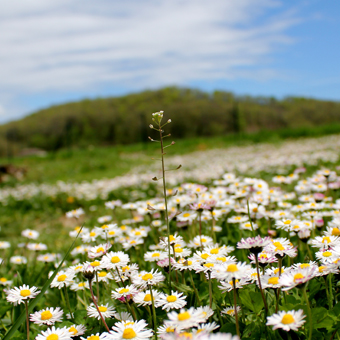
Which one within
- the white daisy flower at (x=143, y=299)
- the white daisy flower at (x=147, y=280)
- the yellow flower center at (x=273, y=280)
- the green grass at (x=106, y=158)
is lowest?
the green grass at (x=106, y=158)

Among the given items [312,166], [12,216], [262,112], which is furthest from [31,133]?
[312,166]

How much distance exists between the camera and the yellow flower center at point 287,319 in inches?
33.2

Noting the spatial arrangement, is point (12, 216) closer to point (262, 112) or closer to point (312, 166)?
point (312, 166)

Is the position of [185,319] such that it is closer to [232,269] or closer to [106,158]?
[232,269]

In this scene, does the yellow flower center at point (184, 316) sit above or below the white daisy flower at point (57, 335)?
above

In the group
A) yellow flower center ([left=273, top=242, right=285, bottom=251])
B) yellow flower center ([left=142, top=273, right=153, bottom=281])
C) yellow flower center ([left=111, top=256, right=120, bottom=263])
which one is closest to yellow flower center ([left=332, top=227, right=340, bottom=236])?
yellow flower center ([left=273, top=242, right=285, bottom=251])

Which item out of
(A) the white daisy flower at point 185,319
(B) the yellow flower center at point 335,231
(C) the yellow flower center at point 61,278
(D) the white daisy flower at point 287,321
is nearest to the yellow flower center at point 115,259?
(C) the yellow flower center at point 61,278

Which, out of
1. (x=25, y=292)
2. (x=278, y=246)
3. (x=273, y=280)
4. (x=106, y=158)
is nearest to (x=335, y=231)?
(x=278, y=246)

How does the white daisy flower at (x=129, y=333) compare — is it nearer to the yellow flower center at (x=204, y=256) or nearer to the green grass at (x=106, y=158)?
the yellow flower center at (x=204, y=256)

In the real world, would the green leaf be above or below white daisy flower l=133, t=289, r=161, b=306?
below

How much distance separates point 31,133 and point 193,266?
27.1 meters

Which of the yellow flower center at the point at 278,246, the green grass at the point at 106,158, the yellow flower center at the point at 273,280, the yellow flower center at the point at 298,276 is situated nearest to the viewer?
the yellow flower center at the point at 298,276

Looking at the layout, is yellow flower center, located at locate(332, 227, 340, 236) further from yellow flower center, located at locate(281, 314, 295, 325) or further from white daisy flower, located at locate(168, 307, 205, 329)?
white daisy flower, located at locate(168, 307, 205, 329)

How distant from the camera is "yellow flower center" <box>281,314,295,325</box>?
2.77 ft
